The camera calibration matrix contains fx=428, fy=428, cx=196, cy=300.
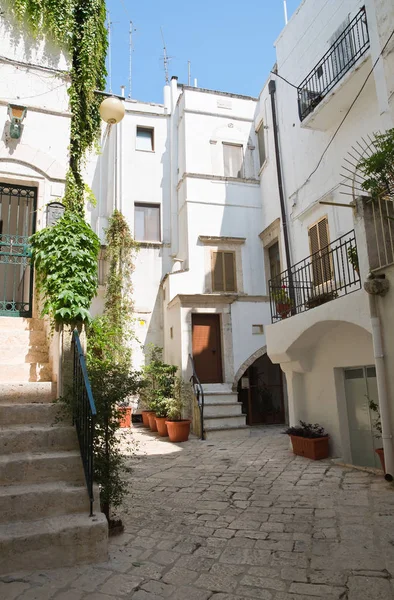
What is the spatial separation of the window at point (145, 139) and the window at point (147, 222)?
2201mm

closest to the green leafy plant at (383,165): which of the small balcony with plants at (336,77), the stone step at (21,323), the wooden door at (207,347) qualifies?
the small balcony with plants at (336,77)

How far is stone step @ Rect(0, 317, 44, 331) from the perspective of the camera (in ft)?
20.7

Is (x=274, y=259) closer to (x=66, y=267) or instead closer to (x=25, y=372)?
(x=66, y=267)

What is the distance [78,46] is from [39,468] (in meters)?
7.06

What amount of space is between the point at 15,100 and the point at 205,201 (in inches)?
311

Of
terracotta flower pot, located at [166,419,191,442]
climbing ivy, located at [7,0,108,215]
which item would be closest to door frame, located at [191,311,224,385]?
terracotta flower pot, located at [166,419,191,442]

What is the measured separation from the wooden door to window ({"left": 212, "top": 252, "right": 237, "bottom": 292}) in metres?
1.23

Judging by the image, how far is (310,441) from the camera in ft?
25.2

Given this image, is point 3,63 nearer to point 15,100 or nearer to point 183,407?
point 15,100

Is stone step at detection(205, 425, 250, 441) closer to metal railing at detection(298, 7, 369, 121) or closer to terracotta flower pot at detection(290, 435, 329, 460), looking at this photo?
terracotta flower pot at detection(290, 435, 329, 460)

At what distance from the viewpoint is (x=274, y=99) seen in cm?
1353

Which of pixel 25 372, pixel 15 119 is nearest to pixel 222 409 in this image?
pixel 25 372

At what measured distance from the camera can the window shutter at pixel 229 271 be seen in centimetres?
1399

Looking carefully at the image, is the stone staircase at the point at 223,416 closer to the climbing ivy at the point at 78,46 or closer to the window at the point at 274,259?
the window at the point at 274,259
